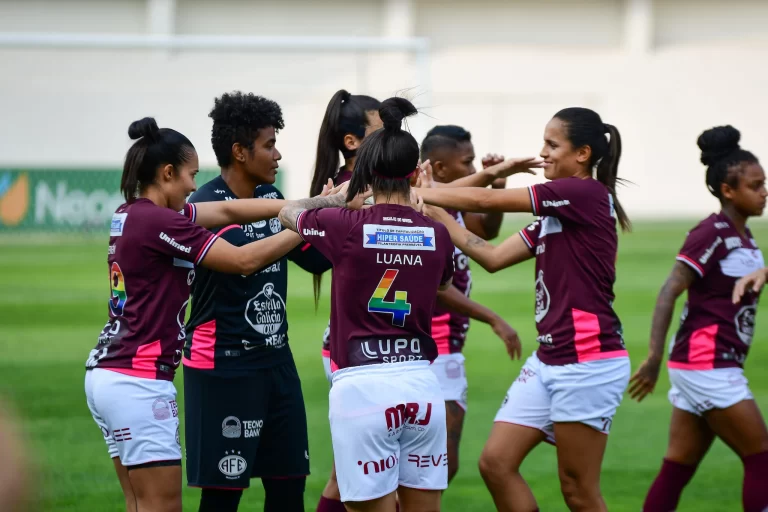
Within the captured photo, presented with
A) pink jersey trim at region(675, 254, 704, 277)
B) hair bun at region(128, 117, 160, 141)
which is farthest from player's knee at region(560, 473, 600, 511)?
hair bun at region(128, 117, 160, 141)

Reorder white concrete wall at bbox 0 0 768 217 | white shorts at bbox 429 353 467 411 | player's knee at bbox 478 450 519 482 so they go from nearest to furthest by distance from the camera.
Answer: player's knee at bbox 478 450 519 482, white shorts at bbox 429 353 467 411, white concrete wall at bbox 0 0 768 217

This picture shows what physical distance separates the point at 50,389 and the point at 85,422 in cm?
156

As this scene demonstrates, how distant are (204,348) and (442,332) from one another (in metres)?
1.63

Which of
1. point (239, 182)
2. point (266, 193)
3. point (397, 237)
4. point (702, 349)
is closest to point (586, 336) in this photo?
point (702, 349)

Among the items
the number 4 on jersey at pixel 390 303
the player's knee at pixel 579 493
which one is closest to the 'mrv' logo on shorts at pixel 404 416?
the number 4 on jersey at pixel 390 303

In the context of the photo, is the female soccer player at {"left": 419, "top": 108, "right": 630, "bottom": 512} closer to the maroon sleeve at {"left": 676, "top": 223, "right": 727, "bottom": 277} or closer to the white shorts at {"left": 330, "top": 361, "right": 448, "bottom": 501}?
the maroon sleeve at {"left": 676, "top": 223, "right": 727, "bottom": 277}

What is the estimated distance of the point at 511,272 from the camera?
21469 mm

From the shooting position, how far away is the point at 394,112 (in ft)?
12.1

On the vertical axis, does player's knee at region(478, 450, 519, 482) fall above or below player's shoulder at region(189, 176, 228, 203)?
below

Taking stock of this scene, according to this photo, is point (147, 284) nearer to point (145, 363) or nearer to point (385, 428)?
point (145, 363)

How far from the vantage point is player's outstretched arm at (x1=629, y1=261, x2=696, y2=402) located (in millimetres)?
5105

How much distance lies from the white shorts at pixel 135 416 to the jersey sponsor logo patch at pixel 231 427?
1.18 feet

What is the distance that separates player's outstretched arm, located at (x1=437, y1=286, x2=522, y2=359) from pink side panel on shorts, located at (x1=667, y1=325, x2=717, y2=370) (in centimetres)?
90

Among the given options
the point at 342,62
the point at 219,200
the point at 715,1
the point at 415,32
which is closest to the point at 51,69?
the point at 342,62
